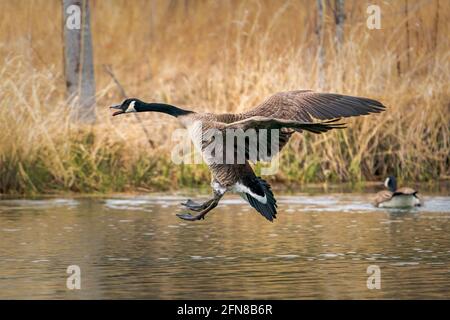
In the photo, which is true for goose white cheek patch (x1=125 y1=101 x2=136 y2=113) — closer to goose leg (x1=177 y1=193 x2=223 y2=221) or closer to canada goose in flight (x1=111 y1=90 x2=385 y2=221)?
canada goose in flight (x1=111 y1=90 x2=385 y2=221)

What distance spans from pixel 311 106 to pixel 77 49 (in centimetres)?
818

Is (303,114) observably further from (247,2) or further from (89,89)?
(247,2)

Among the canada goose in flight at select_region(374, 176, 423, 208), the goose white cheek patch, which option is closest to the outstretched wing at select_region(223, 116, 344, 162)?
the goose white cheek patch

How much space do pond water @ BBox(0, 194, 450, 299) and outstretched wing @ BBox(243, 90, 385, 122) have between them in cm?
125

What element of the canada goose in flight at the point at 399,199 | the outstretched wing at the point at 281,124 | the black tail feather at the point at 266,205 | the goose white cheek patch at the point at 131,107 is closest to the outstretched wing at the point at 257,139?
the outstretched wing at the point at 281,124

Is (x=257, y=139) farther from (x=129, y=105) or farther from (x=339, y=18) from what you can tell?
(x=339, y=18)

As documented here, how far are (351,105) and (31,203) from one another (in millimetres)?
5157

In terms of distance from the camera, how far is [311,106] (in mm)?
10844

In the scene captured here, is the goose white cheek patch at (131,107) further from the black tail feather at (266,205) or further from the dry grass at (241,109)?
the dry grass at (241,109)

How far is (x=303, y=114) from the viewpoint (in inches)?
423

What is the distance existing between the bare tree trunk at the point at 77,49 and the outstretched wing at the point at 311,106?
7036 mm

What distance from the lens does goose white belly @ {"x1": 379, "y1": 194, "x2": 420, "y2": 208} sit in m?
13.5
